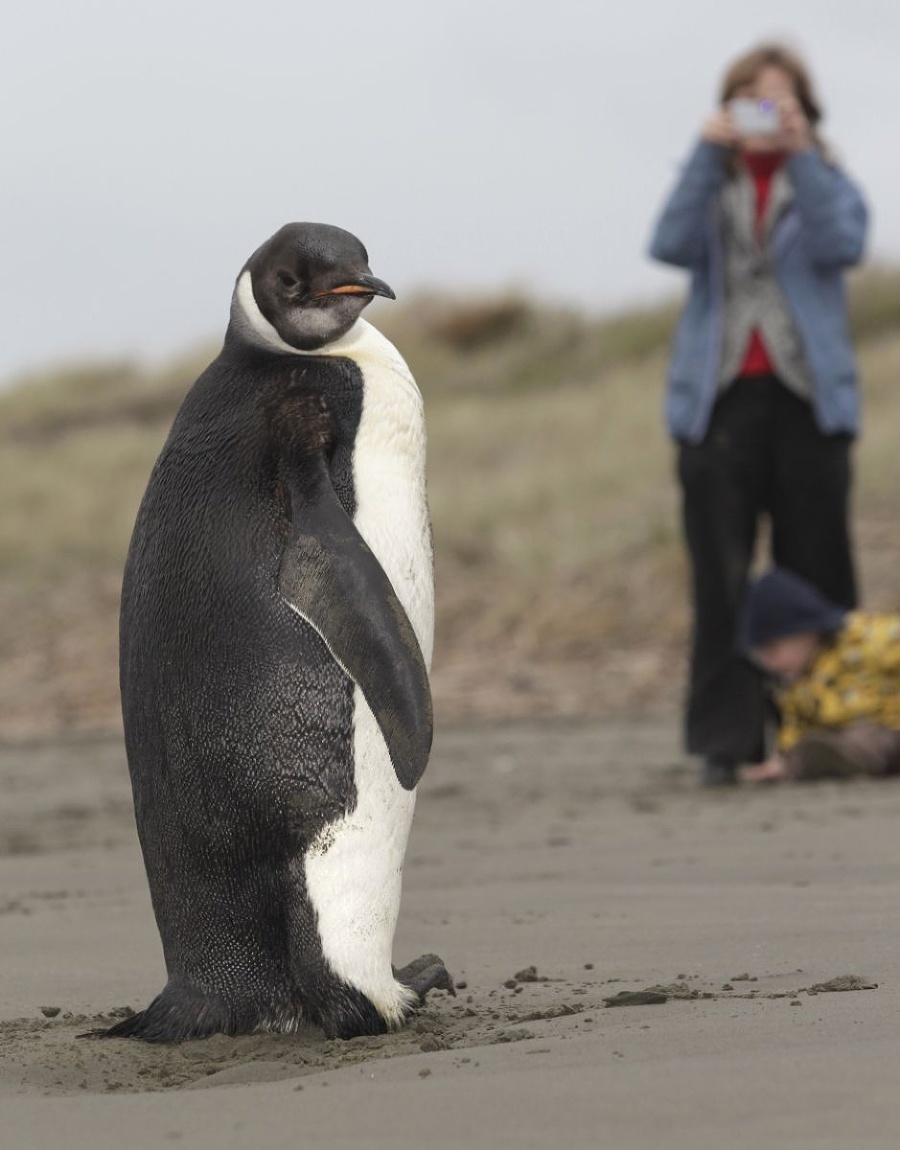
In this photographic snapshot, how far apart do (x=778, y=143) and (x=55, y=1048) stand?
4267mm

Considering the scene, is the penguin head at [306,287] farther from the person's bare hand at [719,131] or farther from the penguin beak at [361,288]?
the person's bare hand at [719,131]

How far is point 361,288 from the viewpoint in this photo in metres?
2.81

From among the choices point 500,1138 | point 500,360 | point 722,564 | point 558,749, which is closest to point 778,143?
point 722,564

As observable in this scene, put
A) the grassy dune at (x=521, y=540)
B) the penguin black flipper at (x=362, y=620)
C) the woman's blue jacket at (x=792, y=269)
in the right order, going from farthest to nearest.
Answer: the grassy dune at (x=521, y=540) → the woman's blue jacket at (x=792, y=269) → the penguin black flipper at (x=362, y=620)

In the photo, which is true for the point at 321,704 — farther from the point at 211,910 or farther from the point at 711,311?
the point at 711,311

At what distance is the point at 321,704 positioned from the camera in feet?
8.93

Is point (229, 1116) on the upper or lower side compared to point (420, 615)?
lower

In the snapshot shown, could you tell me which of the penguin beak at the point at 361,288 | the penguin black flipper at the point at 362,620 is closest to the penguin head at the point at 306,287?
the penguin beak at the point at 361,288

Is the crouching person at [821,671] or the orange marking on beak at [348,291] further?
the crouching person at [821,671]

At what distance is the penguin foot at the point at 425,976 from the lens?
9.25 feet

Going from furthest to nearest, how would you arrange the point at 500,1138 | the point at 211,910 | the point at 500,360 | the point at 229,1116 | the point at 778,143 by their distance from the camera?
1. the point at 500,360
2. the point at 778,143
3. the point at 211,910
4. the point at 229,1116
5. the point at 500,1138

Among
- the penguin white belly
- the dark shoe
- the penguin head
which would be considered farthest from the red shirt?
the penguin head

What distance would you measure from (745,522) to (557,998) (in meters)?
3.65

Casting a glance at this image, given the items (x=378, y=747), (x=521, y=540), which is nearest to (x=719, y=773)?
(x=378, y=747)
